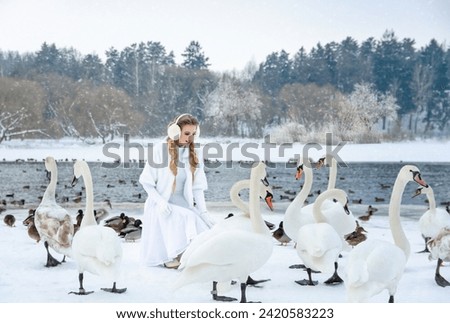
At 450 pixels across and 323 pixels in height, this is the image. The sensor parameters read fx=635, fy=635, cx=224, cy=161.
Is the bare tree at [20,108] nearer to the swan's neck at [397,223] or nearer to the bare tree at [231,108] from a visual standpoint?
the bare tree at [231,108]

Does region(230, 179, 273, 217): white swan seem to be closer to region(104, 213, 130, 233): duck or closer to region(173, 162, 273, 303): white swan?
region(173, 162, 273, 303): white swan

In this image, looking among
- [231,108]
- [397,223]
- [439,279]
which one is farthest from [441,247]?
[231,108]

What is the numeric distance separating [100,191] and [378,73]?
3.28m

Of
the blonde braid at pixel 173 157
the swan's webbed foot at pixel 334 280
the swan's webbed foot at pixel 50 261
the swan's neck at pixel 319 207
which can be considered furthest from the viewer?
the swan's webbed foot at pixel 50 261

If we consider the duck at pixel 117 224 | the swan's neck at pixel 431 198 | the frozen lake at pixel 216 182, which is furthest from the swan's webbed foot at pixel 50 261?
the swan's neck at pixel 431 198

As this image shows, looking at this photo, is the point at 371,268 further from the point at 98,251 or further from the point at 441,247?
the point at 98,251

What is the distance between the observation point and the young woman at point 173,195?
370 cm

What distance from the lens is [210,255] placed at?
116 inches

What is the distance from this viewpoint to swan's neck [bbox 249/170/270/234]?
3152 millimetres

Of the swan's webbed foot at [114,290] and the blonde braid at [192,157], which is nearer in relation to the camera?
the swan's webbed foot at [114,290]

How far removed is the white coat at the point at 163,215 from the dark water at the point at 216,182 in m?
1.82
